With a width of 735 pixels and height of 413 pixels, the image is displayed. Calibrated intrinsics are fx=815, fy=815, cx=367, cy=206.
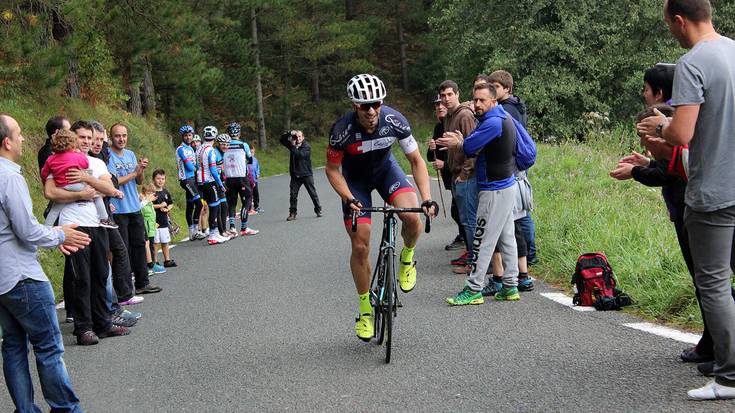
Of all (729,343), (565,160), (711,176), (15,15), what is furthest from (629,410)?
(15,15)

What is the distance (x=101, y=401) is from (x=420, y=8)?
57.5 metres

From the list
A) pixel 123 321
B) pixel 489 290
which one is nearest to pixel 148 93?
pixel 123 321

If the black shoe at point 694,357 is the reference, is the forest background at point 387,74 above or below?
above

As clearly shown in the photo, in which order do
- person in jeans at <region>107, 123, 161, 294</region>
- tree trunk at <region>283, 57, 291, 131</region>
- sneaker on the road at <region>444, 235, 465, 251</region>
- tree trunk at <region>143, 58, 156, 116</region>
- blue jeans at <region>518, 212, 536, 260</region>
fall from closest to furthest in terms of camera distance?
blue jeans at <region>518, 212, 536, 260</region>, person in jeans at <region>107, 123, 161, 294</region>, sneaker on the road at <region>444, 235, 465, 251</region>, tree trunk at <region>143, 58, 156, 116</region>, tree trunk at <region>283, 57, 291, 131</region>

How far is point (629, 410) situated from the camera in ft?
15.6

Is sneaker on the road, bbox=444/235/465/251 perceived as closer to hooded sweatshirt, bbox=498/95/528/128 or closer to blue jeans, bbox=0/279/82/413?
hooded sweatshirt, bbox=498/95/528/128

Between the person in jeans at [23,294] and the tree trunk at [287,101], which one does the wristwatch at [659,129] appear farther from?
the tree trunk at [287,101]

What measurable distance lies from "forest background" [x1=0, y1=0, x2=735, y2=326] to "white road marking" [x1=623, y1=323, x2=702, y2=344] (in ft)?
0.86

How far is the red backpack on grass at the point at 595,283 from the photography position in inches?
297

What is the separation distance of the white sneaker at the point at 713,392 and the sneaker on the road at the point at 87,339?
5.46 meters

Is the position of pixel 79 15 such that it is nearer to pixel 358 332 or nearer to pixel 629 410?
pixel 358 332

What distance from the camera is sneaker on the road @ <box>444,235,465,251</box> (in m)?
12.0

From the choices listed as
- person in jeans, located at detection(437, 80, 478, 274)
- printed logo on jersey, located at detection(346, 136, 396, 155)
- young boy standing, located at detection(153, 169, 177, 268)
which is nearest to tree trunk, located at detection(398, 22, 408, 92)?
young boy standing, located at detection(153, 169, 177, 268)

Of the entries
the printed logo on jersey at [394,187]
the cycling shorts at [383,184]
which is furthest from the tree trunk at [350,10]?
the printed logo on jersey at [394,187]
